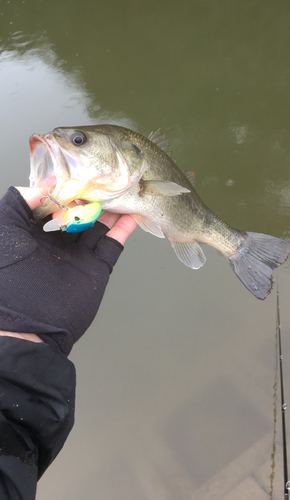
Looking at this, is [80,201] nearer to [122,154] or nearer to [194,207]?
[122,154]

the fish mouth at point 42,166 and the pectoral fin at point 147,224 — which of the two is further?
the pectoral fin at point 147,224

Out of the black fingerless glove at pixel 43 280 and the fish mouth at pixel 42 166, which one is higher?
the fish mouth at pixel 42 166

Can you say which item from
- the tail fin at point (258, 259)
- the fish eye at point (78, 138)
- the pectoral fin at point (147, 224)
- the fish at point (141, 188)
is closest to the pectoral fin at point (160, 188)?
the fish at point (141, 188)

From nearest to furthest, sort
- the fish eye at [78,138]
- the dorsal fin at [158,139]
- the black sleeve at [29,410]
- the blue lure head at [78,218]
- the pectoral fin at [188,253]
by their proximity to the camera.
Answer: the black sleeve at [29,410], the blue lure head at [78,218], the fish eye at [78,138], the dorsal fin at [158,139], the pectoral fin at [188,253]

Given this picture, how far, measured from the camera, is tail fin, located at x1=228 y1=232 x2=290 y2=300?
1910 millimetres

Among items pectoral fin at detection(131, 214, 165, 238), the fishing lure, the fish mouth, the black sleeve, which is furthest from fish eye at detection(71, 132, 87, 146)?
the black sleeve

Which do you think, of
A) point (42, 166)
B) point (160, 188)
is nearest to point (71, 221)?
point (42, 166)

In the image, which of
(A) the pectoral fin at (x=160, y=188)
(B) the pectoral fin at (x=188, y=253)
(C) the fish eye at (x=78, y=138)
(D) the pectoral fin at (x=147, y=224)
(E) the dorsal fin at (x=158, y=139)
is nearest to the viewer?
(C) the fish eye at (x=78, y=138)

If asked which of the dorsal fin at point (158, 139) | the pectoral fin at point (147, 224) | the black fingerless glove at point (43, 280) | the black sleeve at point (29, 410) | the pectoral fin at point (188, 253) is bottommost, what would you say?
the black sleeve at point (29, 410)

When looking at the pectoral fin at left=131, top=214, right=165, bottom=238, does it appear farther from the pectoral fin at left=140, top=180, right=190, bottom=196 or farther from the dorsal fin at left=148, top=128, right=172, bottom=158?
the dorsal fin at left=148, top=128, right=172, bottom=158

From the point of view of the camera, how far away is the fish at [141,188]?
1.30 meters

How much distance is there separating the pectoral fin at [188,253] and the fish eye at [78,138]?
2.75 ft

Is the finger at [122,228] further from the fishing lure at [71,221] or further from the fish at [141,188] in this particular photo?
the fishing lure at [71,221]

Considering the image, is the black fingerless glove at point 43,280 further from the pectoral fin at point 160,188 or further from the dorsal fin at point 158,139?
the dorsal fin at point 158,139
